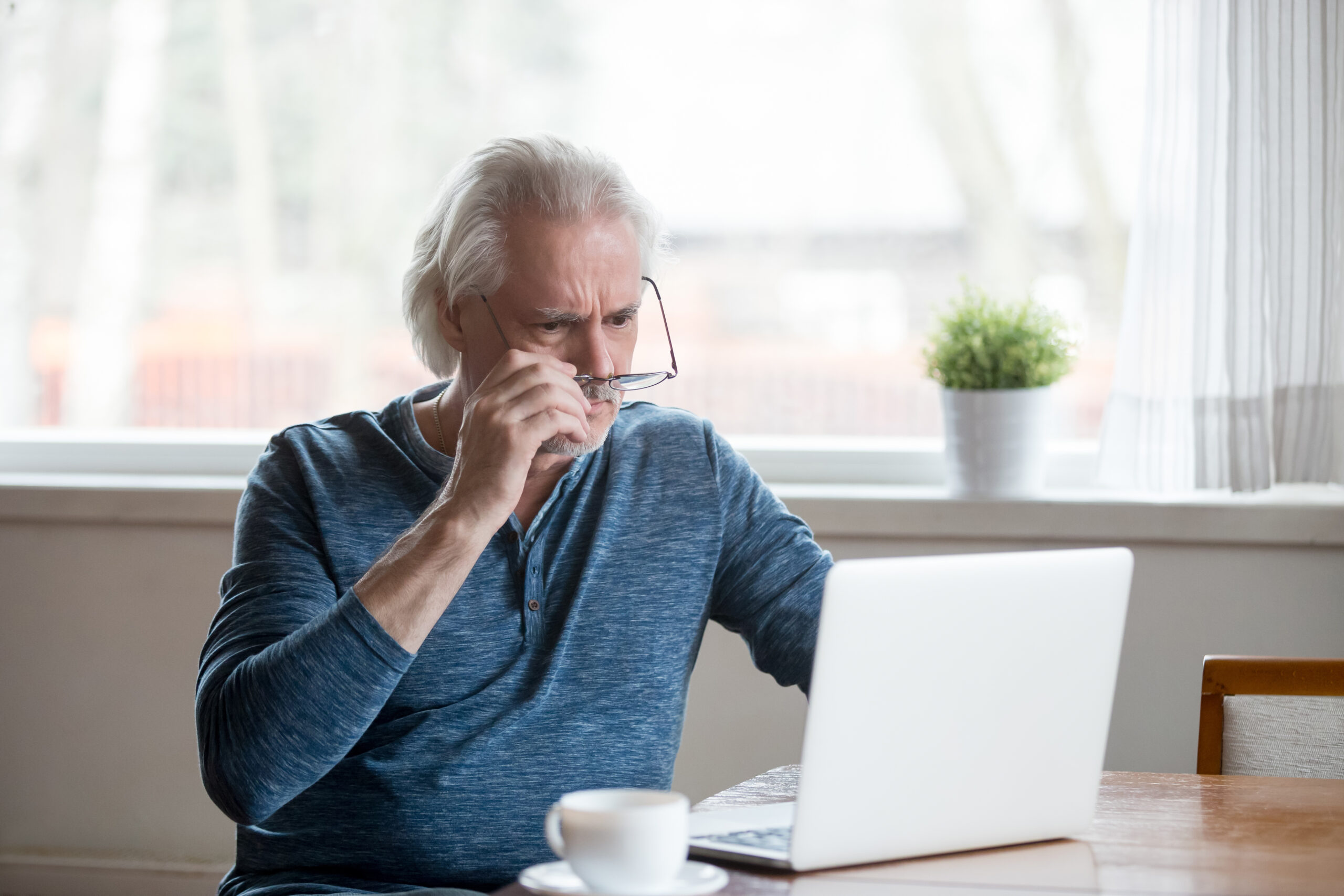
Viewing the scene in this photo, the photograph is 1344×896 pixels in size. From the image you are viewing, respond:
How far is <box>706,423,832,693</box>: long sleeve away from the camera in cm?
140

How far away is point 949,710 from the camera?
865 mm

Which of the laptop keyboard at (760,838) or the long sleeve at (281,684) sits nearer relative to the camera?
the laptop keyboard at (760,838)

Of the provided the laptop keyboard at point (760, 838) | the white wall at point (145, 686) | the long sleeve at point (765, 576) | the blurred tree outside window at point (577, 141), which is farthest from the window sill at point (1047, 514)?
the laptop keyboard at point (760, 838)

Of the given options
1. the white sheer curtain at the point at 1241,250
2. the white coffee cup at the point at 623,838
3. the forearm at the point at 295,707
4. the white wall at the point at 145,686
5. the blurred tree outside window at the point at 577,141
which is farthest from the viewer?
the blurred tree outside window at the point at 577,141

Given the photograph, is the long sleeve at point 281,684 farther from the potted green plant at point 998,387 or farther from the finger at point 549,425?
the potted green plant at point 998,387

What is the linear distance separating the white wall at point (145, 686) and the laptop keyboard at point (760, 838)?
1.20m

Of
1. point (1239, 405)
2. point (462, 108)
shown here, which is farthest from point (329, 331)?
point (1239, 405)

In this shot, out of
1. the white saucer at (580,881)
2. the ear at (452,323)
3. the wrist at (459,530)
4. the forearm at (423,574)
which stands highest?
the ear at (452,323)

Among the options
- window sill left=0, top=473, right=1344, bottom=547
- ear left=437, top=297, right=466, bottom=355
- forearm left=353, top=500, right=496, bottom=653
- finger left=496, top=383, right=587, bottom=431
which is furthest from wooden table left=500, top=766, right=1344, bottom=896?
window sill left=0, top=473, right=1344, bottom=547

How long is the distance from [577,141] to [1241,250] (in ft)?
3.83

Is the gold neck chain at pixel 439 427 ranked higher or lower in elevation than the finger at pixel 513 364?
lower

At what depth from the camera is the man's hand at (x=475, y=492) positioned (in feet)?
3.62

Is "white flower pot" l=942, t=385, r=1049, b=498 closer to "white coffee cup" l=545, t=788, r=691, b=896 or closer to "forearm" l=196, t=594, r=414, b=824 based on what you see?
"forearm" l=196, t=594, r=414, b=824

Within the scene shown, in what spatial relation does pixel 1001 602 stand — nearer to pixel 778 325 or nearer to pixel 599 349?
pixel 599 349
